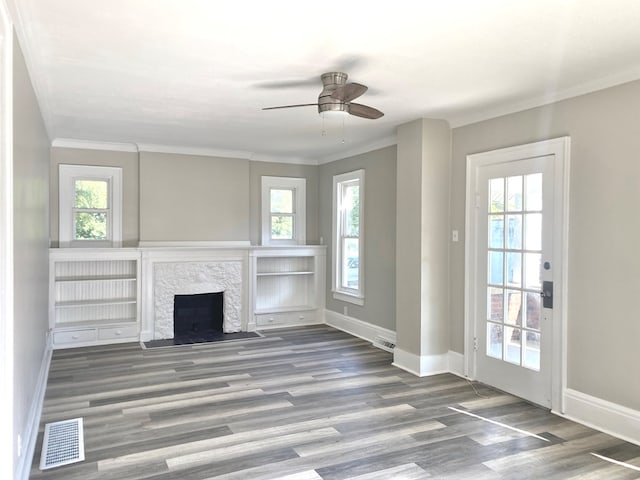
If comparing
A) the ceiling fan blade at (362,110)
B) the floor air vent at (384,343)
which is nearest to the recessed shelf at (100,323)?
the floor air vent at (384,343)

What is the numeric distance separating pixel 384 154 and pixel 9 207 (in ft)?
14.3

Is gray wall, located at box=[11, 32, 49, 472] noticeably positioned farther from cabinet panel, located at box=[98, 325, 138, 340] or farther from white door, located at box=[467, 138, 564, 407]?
white door, located at box=[467, 138, 564, 407]

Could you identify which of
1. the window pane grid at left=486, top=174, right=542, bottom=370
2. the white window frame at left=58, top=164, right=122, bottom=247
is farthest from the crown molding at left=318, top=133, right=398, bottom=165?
the white window frame at left=58, top=164, right=122, bottom=247

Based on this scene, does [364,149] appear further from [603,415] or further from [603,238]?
[603,415]

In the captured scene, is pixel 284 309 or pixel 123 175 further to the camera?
pixel 284 309

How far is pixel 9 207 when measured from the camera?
2.27 meters

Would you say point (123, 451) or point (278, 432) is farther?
point (278, 432)

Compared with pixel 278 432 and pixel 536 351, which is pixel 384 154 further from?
Result: pixel 278 432

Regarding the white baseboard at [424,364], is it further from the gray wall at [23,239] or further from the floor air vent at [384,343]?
the gray wall at [23,239]

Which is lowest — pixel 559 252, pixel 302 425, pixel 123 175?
pixel 302 425

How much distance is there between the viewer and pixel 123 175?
6.31 m

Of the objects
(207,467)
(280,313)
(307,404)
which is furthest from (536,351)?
(280,313)

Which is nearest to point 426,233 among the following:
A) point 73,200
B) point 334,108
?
point 334,108

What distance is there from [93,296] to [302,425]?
12.7 ft
